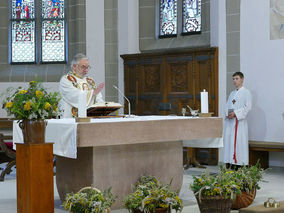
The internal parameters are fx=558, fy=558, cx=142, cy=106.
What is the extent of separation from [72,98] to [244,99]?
141 inches

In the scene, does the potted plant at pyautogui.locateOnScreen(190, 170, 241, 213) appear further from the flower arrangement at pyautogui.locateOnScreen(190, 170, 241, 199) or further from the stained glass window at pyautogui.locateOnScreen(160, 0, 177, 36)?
the stained glass window at pyautogui.locateOnScreen(160, 0, 177, 36)

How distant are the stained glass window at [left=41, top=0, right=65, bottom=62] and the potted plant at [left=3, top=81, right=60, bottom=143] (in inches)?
356

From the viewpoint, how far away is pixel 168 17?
13305 millimetres

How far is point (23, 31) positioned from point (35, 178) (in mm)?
9938

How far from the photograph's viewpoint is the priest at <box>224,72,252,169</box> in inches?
384

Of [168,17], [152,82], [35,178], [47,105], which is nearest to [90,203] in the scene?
[35,178]

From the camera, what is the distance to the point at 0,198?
7461mm

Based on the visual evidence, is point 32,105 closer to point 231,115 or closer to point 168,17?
point 231,115

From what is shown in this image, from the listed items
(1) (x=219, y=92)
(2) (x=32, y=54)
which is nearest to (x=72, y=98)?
(1) (x=219, y=92)

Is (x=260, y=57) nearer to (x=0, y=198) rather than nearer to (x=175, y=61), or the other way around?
(x=175, y=61)

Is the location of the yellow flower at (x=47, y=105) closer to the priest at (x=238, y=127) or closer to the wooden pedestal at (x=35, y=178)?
the wooden pedestal at (x=35, y=178)

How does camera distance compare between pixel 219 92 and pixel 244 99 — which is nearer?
pixel 244 99

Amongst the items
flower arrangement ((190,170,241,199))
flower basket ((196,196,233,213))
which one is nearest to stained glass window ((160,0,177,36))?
flower arrangement ((190,170,241,199))

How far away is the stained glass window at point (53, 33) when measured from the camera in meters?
14.4
